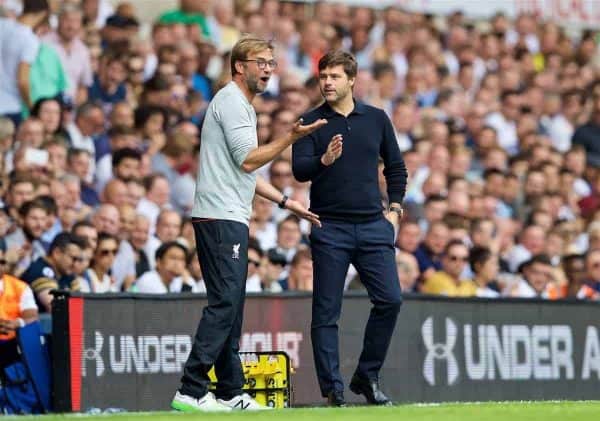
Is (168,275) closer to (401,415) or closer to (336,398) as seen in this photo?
(336,398)

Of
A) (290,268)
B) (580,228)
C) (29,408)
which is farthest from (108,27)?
(29,408)

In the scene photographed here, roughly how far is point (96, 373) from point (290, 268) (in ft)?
10.5

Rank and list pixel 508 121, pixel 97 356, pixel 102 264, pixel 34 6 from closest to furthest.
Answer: pixel 97 356, pixel 102 264, pixel 34 6, pixel 508 121

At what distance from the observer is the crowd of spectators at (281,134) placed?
48.5 ft

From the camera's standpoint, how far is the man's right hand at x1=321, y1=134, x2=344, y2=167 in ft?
34.8

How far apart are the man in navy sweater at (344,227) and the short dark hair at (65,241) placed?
3094mm

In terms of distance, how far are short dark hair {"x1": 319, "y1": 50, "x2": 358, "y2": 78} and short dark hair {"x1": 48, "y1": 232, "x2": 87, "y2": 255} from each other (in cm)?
339

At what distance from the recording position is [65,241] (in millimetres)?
13562

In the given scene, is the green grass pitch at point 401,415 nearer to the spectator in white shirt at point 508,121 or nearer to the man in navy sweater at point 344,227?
the man in navy sweater at point 344,227

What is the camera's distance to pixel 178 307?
509 inches

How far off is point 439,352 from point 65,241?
3.24 meters

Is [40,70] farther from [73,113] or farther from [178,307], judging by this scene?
[178,307]

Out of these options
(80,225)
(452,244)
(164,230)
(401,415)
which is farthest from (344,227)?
(452,244)

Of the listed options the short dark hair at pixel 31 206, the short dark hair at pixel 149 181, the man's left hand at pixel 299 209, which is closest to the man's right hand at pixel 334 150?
the man's left hand at pixel 299 209
